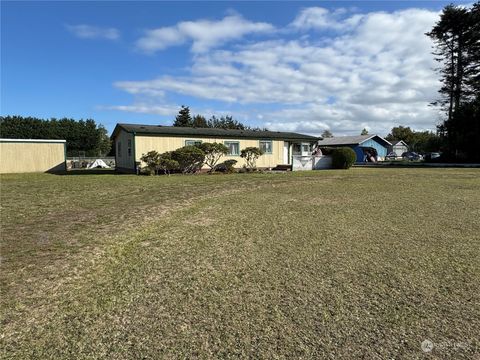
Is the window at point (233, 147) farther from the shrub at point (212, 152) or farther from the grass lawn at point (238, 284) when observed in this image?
the grass lawn at point (238, 284)

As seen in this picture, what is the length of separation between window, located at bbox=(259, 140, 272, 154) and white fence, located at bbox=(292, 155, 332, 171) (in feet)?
6.44

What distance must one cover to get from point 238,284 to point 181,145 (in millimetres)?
18919

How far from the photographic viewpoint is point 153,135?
2123 cm

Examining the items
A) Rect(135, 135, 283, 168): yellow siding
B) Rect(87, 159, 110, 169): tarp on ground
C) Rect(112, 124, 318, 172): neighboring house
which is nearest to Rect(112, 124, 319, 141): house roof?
Rect(112, 124, 318, 172): neighboring house

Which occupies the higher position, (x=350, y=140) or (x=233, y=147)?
(x=350, y=140)

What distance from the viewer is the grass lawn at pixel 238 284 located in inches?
118

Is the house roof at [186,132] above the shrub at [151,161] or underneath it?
above

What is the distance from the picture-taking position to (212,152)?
22.5 metres

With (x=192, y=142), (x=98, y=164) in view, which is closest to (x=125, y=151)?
(x=192, y=142)

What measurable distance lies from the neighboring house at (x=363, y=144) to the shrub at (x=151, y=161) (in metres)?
33.7

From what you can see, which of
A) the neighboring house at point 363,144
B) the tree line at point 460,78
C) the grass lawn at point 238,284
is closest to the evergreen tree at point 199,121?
the neighboring house at point 363,144

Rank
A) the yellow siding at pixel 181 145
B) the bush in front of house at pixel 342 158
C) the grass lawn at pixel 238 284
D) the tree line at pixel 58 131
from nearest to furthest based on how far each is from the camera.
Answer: the grass lawn at pixel 238 284, the yellow siding at pixel 181 145, the bush in front of house at pixel 342 158, the tree line at pixel 58 131

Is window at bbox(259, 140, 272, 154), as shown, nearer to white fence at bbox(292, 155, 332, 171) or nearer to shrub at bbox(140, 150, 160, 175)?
white fence at bbox(292, 155, 332, 171)

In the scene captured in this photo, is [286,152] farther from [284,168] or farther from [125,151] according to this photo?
[125,151]
